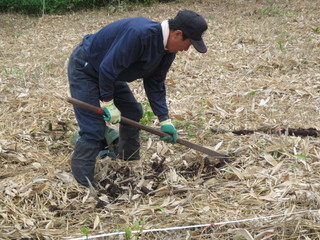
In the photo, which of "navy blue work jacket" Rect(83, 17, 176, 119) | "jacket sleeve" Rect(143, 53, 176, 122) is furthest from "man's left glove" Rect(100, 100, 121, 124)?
"jacket sleeve" Rect(143, 53, 176, 122)

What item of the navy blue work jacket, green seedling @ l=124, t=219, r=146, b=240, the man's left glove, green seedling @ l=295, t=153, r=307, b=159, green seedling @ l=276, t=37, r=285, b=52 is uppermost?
the navy blue work jacket

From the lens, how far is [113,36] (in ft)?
11.1

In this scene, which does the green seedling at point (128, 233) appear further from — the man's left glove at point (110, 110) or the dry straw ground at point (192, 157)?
the man's left glove at point (110, 110)

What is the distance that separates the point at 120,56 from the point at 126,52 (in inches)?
2.1

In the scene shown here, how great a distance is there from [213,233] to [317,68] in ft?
15.1

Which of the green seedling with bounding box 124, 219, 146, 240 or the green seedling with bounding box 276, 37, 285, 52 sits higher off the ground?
the green seedling with bounding box 124, 219, 146, 240

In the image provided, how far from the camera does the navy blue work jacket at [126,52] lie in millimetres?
3211

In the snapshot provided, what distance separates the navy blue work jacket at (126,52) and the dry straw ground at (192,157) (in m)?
0.87

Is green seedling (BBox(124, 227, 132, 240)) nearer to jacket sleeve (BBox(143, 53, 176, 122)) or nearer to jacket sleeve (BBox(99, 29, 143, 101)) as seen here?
jacket sleeve (BBox(99, 29, 143, 101))

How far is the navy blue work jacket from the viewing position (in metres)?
3.21

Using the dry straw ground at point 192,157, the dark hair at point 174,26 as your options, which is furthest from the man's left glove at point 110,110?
the dark hair at point 174,26

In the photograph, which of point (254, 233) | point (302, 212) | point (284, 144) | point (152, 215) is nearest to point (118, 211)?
point (152, 215)

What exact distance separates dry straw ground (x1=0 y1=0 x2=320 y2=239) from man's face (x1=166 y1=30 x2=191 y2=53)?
115cm

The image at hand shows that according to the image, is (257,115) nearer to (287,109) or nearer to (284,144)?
(287,109)
